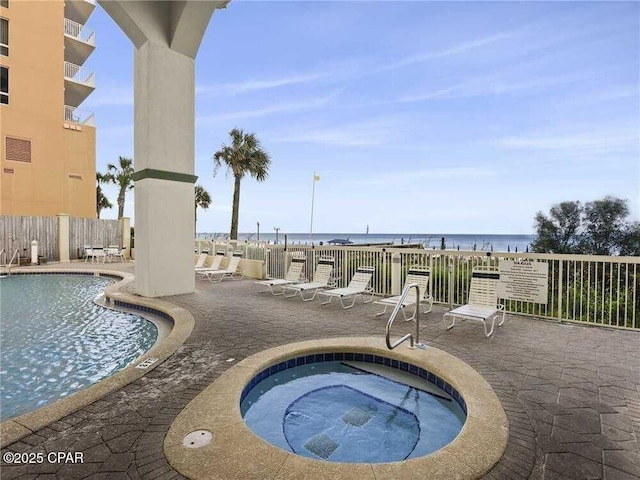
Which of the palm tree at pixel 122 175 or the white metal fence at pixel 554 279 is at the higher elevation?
the palm tree at pixel 122 175

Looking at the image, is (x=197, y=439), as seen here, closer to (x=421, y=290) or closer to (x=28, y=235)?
(x=421, y=290)

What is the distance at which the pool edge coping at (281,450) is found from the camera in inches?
79.4

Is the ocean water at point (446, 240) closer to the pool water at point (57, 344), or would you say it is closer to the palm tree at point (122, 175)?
the palm tree at point (122, 175)

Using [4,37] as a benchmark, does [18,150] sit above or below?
below

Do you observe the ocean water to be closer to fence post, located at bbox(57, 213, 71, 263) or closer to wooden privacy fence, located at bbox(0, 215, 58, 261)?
fence post, located at bbox(57, 213, 71, 263)

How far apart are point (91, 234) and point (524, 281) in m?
19.3

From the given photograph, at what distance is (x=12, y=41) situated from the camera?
60.2 feet

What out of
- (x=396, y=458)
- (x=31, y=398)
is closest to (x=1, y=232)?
(x=31, y=398)

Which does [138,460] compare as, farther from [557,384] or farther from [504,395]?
[557,384]

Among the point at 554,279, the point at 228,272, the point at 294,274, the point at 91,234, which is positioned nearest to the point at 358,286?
the point at 294,274

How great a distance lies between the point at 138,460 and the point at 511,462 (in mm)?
2318

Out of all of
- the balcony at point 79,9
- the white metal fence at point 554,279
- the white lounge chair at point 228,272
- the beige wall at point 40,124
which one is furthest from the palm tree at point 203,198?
the white metal fence at point 554,279

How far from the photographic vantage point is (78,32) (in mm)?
22969

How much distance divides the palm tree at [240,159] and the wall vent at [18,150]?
9.73 metres
